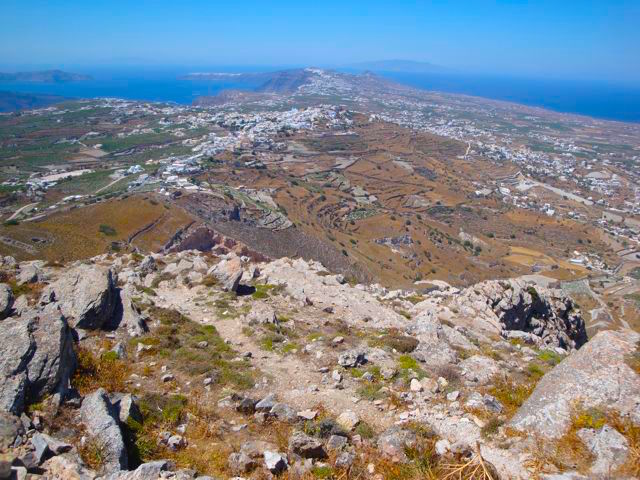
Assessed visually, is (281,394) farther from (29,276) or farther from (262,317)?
(29,276)

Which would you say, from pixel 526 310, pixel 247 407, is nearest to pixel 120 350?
pixel 247 407

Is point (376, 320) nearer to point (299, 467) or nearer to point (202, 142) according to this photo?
point (299, 467)

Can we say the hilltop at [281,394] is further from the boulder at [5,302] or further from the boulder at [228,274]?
the boulder at [228,274]

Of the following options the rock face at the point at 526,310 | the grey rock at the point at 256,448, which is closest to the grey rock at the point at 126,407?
the grey rock at the point at 256,448

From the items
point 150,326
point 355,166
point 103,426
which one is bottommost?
point 355,166

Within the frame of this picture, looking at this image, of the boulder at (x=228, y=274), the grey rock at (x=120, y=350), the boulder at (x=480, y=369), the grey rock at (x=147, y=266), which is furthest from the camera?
the grey rock at (x=147, y=266)

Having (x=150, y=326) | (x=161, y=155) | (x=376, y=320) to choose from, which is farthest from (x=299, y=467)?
(x=161, y=155)
